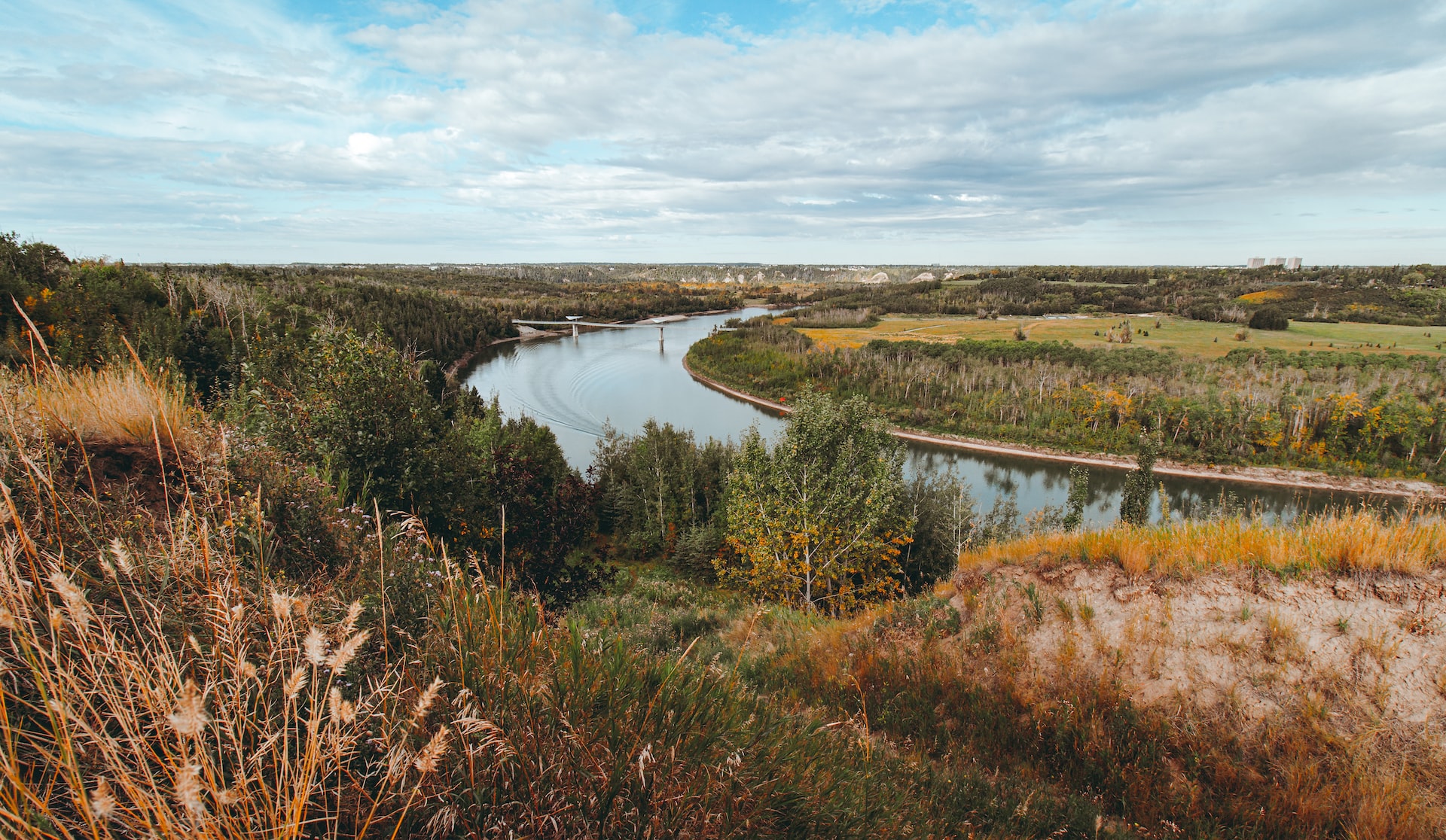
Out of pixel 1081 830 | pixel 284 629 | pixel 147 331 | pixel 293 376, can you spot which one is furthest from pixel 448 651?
pixel 147 331

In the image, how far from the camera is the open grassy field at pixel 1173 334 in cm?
6825

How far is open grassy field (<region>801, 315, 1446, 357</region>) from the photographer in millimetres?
68250

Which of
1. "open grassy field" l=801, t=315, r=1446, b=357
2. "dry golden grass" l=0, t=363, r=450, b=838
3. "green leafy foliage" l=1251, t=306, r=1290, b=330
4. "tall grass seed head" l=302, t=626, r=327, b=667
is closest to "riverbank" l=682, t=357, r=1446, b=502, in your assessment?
"open grassy field" l=801, t=315, r=1446, b=357

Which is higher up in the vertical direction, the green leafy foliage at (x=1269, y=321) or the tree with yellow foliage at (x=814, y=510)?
the green leafy foliage at (x=1269, y=321)

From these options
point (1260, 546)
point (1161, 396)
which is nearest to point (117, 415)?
point (1260, 546)

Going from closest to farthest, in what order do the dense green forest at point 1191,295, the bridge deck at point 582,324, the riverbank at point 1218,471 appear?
1. the riverbank at point 1218,471
2. the dense green forest at point 1191,295
3. the bridge deck at point 582,324

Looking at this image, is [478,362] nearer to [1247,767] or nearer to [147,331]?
[147,331]

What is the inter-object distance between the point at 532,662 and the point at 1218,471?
52.4m

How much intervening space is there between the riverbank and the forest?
2561 centimetres

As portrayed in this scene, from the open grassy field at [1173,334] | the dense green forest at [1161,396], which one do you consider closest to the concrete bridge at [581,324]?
the open grassy field at [1173,334]

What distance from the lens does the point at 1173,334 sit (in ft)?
272

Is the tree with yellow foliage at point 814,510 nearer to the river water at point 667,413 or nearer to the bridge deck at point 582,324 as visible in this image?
the river water at point 667,413

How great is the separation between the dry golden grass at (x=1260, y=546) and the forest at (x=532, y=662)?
0.13 ft

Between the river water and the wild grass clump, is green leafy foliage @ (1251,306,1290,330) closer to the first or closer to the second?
the river water
